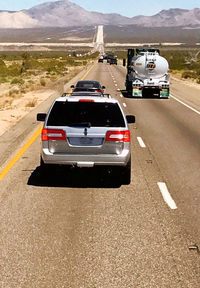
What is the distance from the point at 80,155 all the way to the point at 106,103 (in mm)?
1131

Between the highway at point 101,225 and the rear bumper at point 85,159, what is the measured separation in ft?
1.84

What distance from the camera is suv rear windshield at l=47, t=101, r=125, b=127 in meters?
8.95

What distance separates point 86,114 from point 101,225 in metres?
2.63

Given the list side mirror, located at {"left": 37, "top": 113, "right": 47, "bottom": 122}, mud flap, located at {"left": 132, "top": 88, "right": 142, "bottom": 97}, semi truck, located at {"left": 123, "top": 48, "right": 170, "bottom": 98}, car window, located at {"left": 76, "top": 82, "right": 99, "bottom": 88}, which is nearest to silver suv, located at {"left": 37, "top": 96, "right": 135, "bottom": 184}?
side mirror, located at {"left": 37, "top": 113, "right": 47, "bottom": 122}

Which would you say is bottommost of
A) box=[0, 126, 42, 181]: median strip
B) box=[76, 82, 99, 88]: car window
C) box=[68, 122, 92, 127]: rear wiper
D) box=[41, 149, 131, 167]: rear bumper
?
box=[0, 126, 42, 181]: median strip

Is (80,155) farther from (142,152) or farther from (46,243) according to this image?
(142,152)

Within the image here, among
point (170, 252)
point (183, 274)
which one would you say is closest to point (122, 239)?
point (170, 252)

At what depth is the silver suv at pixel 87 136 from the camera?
29.0 ft

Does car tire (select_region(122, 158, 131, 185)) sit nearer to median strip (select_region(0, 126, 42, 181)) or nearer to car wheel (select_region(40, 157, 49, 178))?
car wheel (select_region(40, 157, 49, 178))

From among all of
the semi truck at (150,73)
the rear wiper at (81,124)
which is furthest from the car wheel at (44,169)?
the semi truck at (150,73)

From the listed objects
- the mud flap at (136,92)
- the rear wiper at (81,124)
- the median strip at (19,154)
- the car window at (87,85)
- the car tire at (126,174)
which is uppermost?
the rear wiper at (81,124)

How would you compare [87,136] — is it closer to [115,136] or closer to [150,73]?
[115,136]

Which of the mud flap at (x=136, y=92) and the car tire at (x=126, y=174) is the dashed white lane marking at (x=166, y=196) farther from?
the mud flap at (x=136, y=92)

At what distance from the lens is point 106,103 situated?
9.10 m
